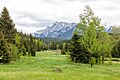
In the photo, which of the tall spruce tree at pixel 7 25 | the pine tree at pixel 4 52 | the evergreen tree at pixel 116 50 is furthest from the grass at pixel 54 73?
the evergreen tree at pixel 116 50

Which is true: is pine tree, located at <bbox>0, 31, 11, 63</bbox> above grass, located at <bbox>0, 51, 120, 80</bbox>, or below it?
above

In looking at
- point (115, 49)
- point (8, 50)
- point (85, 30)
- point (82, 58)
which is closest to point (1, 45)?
point (8, 50)

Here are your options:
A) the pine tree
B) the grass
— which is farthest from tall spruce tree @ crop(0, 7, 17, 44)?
the grass

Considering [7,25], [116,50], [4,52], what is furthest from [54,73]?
[116,50]

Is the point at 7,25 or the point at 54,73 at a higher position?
the point at 7,25

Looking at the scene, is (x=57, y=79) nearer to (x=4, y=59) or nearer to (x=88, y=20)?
(x=88, y=20)

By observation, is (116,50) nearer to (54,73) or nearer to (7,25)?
(7,25)

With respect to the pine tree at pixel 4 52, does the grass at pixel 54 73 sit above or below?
below

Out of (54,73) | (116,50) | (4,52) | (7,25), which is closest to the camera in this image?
(54,73)

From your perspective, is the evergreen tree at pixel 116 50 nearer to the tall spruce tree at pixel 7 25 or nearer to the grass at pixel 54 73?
the tall spruce tree at pixel 7 25

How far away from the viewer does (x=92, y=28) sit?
4831 centimetres

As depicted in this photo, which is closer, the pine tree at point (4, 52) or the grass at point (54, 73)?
the grass at point (54, 73)

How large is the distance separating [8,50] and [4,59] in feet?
8.13

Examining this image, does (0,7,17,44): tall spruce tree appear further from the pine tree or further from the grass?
the grass
